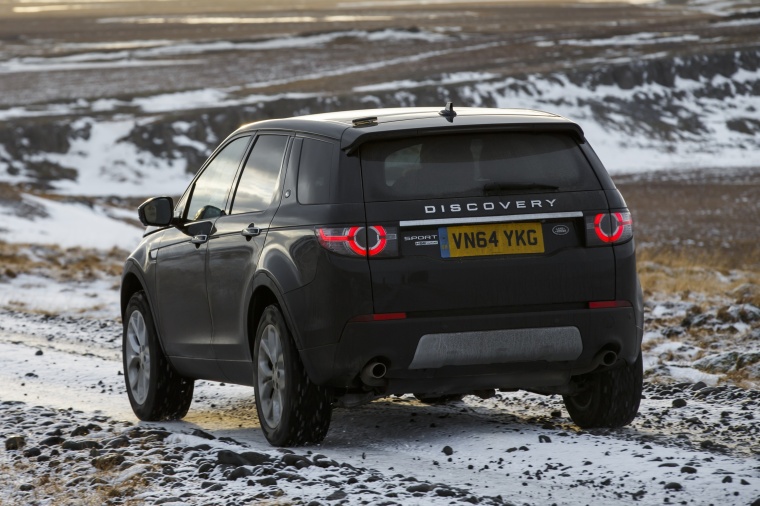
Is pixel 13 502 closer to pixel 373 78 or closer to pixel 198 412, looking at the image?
pixel 198 412

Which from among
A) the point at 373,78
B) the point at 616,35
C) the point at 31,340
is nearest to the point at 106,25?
the point at 616,35

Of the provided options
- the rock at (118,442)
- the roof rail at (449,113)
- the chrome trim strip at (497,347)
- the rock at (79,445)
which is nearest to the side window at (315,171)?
the roof rail at (449,113)

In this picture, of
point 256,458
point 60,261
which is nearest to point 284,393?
point 256,458

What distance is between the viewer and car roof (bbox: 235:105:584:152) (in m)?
6.92

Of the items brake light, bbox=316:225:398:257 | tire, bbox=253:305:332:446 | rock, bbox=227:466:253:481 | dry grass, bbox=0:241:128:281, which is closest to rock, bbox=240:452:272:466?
rock, bbox=227:466:253:481

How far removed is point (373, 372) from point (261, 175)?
153 centimetres

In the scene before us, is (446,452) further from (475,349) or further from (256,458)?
(256,458)

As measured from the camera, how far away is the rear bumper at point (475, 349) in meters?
6.74

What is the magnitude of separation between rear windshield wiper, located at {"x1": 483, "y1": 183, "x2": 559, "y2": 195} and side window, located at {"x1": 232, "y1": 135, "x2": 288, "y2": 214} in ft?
4.23

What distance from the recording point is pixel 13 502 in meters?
6.48

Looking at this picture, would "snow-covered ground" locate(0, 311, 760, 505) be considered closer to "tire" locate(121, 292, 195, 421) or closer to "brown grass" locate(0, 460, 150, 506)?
"brown grass" locate(0, 460, 150, 506)

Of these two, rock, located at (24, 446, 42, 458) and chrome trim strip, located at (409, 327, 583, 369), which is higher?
chrome trim strip, located at (409, 327, 583, 369)

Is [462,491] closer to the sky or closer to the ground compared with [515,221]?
closer to the ground

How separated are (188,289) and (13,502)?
2.20 m
